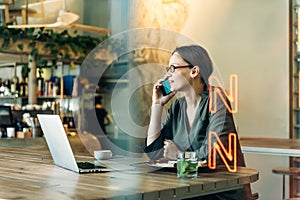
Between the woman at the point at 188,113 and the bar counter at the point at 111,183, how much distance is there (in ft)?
0.63

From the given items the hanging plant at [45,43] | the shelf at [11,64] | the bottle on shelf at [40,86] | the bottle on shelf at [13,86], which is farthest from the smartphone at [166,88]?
the bottle on shelf at [13,86]

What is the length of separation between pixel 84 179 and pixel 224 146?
20.3 inches

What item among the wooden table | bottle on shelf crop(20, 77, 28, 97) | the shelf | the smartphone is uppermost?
the shelf

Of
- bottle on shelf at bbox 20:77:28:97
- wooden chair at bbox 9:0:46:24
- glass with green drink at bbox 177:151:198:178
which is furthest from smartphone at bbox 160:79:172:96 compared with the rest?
bottle on shelf at bbox 20:77:28:97

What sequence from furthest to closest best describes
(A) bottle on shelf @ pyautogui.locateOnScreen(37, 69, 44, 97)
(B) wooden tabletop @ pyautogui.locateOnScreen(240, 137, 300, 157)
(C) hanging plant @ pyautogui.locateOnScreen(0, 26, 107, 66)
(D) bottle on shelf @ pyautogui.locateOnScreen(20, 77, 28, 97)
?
1. (D) bottle on shelf @ pyautogui.locateOnScreen(20, 77, 28, 97)
2. (A) bottle on shelf @ pyautogui.locateOnScreen(37, 69, 44, 97)
3. (C) hanging plant @ pyautogui.locateOnScreen(0, 26, 107, 66)
4. (B) wooden tabletop @ pyautogui.locateOnScreen(240, 137, 300, 157)

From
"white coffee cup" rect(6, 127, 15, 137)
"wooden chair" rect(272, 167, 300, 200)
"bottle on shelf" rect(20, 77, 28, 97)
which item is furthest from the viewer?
"bottle on shelf" rect(20, 77, 28, 97)

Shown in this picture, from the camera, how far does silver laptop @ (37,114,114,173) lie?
155 centimetres

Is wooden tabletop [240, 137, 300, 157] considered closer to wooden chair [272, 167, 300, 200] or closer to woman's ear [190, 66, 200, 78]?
wooden chair [272, 167, 300, 200]

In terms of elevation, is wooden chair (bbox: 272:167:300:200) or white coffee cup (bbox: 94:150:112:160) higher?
white coffee cup (bbox: 94:150:112:160)

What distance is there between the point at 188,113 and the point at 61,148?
51 centimetres

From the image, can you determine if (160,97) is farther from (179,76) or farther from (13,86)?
(13,86)

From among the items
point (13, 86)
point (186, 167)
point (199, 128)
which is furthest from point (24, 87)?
point (186, 167)

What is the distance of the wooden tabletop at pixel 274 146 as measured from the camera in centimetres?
236

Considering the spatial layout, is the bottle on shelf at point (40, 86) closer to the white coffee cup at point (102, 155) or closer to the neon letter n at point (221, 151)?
the white coffee cup at point (102, 155)
